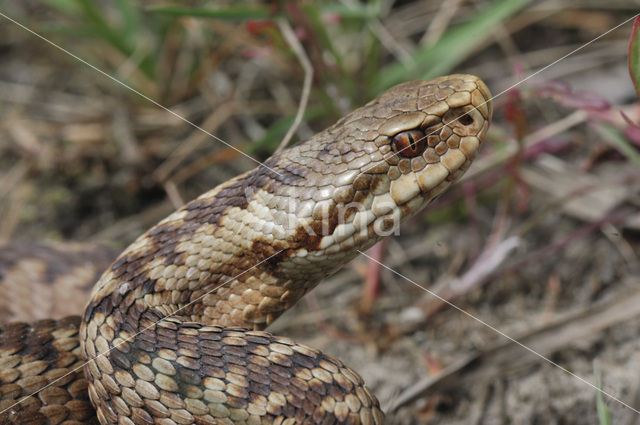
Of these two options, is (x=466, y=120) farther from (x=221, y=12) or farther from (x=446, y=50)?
(x=446, y=50)

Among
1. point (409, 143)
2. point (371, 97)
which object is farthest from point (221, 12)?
point (409, 143)

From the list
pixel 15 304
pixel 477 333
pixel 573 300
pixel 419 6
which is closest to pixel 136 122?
pixel 15 304

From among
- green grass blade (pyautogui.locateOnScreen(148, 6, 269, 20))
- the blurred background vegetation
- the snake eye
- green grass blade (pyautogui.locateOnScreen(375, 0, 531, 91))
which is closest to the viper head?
the snake eye

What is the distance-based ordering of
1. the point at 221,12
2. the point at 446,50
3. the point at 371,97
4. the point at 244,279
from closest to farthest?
the point at 244,279 → the point at 221,12 → the point at 371,97 → the point at 446,50

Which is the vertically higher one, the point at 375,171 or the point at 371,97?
the point at 375,171

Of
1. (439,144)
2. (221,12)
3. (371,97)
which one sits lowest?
(371,97)

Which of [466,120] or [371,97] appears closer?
[466,120]

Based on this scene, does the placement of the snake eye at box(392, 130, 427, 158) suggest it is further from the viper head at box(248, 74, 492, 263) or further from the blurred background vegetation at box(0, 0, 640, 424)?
the blurred background vegetation at box(0, 0, 640, 424)
